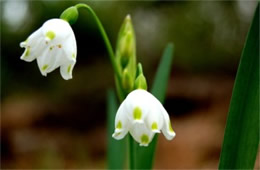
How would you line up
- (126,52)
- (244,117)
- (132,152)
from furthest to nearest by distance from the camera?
(126,52) < (132,152) < (244,117)

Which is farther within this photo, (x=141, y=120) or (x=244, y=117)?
(x=244, y=117)

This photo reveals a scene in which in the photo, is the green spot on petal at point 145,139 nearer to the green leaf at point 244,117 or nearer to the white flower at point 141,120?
the white flower at point 141,120

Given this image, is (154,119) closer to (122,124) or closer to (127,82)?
(122,124)

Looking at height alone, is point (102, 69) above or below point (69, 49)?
below


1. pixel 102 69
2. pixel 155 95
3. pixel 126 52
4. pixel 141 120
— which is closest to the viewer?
pixel 141 120

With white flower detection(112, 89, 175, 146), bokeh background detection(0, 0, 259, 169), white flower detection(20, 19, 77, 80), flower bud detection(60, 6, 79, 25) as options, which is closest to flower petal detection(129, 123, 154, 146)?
white flower detection(112, 89, 175, 146)

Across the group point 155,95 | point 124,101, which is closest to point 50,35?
point 124,101
